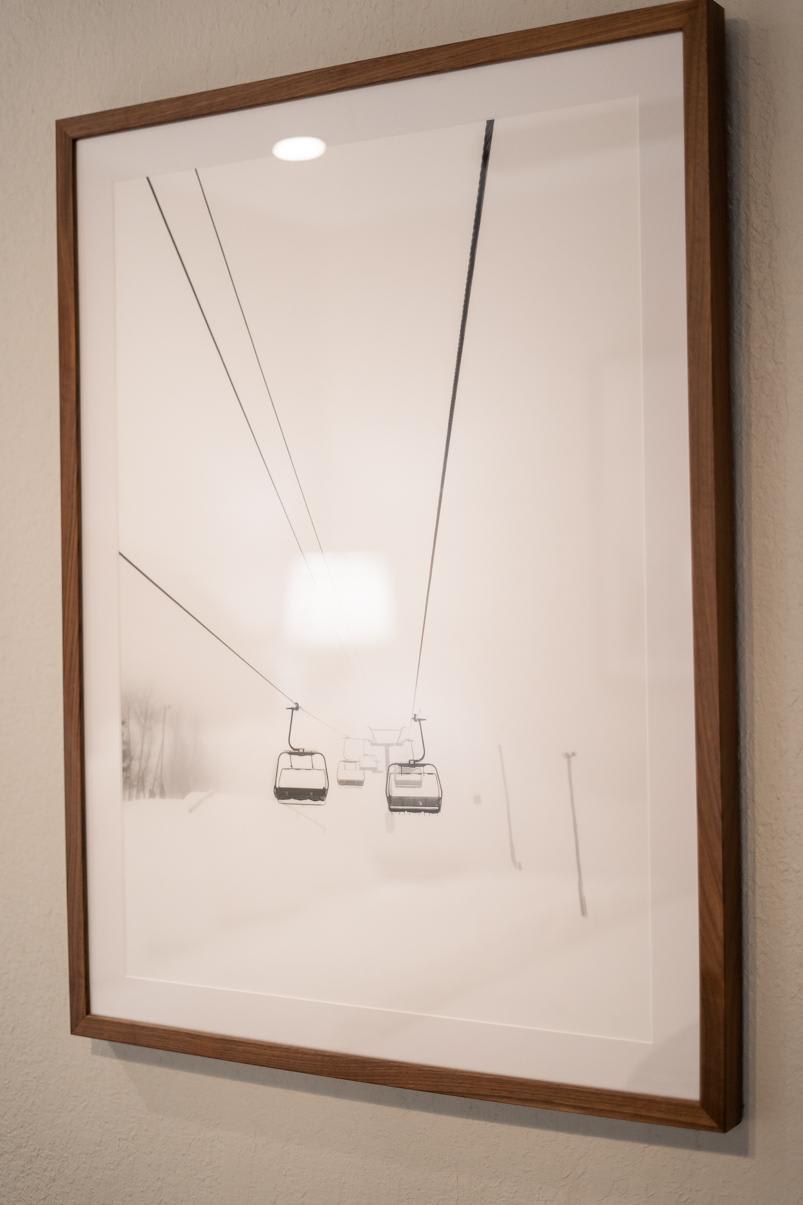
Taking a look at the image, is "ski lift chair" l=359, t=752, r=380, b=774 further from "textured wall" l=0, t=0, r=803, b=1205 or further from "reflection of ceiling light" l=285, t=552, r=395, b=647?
"textured wall" l=0, t=0, r=803, b=1205

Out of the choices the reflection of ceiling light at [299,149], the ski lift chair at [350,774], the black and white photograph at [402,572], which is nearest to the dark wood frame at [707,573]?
the black and white photograph at [402,572]

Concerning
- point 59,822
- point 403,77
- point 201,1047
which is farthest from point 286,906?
point 403,77

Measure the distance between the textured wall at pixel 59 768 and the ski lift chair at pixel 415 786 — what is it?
29 centimetres

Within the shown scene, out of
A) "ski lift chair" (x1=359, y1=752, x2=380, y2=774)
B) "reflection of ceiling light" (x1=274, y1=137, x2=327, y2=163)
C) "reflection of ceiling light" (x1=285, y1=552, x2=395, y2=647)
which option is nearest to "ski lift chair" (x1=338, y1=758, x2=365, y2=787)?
"ski lift chair" (x1=359, y1=752, x2=380, y2=774)

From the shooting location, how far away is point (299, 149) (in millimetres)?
1071

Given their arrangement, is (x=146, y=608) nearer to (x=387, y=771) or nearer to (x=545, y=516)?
(x=387, y=771)

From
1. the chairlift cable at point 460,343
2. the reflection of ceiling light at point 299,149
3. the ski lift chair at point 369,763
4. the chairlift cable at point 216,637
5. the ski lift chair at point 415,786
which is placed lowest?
the ski lift chair at point 415,786

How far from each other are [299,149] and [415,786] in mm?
667

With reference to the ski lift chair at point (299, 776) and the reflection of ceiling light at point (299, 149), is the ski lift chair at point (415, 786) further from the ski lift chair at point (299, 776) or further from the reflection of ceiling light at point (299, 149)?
the reflection of ceiling light at point (299, 149)

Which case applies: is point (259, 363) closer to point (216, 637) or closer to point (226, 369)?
point (226, 369)

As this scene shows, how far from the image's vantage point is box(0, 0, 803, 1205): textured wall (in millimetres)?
907

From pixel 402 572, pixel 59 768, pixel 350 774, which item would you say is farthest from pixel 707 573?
pixel 59 768

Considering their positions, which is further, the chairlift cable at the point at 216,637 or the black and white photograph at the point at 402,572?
the chairlift cable at the point at 216,637

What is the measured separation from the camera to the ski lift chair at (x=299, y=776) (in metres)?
1.06
